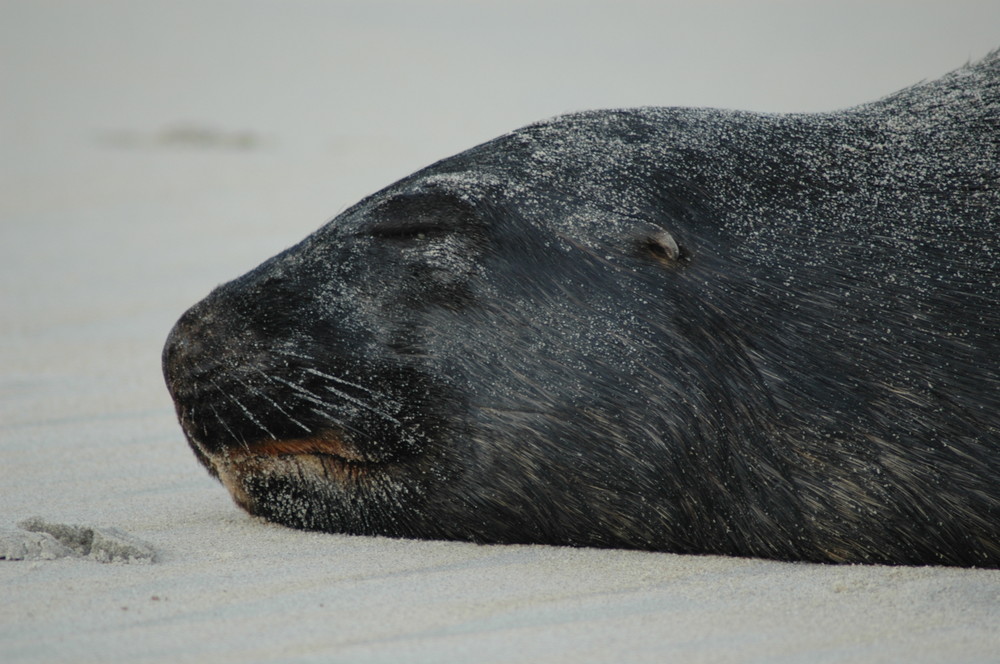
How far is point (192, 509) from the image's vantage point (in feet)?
11.4

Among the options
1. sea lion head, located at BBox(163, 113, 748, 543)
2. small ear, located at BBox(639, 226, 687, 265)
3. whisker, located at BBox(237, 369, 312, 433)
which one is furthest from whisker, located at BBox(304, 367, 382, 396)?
small ear, located at BBox(639, 226, 687, 265)

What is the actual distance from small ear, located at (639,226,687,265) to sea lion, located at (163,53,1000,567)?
0.01 m

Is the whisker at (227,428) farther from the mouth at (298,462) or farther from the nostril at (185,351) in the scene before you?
the nostril at (185,351)

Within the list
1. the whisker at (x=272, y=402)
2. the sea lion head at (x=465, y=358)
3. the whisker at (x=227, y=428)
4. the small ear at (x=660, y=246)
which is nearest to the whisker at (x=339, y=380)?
the sea lion head at (x=465, y=358)

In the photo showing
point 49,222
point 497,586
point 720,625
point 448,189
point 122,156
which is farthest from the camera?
point 122,156

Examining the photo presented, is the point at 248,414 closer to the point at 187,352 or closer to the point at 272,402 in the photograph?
the point at 272,402

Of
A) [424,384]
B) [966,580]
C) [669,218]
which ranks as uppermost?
[669,218]

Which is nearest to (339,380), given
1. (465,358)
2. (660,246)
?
(465,358)

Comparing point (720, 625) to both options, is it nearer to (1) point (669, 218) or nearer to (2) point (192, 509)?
(1) point (669, 218)

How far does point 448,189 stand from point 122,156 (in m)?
11.5

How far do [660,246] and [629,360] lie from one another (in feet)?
1.03

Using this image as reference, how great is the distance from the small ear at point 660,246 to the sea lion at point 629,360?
1cm

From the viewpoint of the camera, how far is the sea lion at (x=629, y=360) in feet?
9.31

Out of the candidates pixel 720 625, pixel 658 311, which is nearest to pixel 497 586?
pixel 720 625
